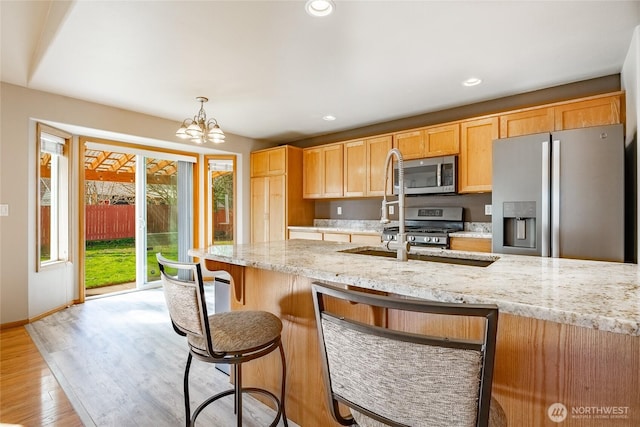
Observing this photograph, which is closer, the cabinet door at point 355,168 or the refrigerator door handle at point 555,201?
the refrigerator door handle at point 555,201

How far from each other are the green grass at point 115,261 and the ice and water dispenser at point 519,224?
4646 mm

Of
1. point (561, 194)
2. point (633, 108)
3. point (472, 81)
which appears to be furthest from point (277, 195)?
point (633, 108)

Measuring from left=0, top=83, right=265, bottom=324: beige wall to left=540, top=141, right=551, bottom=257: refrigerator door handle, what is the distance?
4.59 metres

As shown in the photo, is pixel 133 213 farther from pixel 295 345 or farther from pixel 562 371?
pixel 562 371

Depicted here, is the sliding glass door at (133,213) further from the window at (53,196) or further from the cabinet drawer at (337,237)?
the cabinet drawer at (337,237)

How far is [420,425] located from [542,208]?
2589 mm

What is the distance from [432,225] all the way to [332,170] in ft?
5.47

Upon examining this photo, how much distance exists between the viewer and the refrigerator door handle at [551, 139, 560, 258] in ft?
8.34

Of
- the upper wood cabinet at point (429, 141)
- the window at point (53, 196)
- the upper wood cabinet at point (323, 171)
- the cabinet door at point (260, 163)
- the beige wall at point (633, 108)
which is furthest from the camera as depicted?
the cabinet door at point (260, 163)

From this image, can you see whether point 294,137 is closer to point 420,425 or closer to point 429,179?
point 429,179

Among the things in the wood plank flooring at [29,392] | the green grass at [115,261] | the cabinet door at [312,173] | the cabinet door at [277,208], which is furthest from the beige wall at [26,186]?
the cabinet door at [312,173]

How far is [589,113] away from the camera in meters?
2.75

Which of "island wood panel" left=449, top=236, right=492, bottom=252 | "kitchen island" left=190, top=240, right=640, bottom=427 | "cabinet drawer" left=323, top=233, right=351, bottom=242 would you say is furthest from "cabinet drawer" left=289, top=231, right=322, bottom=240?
"kitchen island" left=190, top=240, right=640, bottom=427

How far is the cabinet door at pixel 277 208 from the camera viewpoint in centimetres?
488
